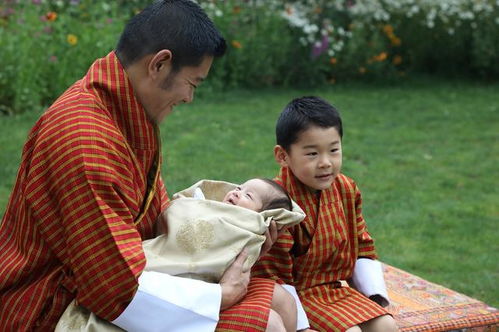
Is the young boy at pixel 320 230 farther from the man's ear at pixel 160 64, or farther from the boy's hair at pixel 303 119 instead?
the man's ear at pixel 160 64

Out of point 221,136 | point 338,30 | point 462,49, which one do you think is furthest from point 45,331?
point 462,49

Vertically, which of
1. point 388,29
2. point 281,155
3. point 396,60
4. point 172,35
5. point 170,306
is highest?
point 172,35

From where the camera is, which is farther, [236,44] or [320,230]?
[236,44]

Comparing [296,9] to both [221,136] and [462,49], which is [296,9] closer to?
[462,49]

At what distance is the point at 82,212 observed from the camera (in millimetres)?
2301

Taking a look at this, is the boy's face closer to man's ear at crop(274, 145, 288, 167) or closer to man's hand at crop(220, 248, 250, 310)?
man's ear at crop(274, 145, 288, 167)

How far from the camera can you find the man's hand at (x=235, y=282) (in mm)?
2516

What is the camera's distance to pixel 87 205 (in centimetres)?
230

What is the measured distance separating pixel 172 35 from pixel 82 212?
59cm

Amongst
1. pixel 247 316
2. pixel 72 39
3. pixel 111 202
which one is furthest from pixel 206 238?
pixel 72 39

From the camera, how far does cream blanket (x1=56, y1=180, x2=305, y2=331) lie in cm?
254

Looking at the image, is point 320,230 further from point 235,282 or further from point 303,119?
point 235,282

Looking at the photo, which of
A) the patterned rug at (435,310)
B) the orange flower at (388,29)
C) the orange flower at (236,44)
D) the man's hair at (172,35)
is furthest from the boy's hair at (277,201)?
the orange flower at (388,29)

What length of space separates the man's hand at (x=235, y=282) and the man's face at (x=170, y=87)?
0.53m
